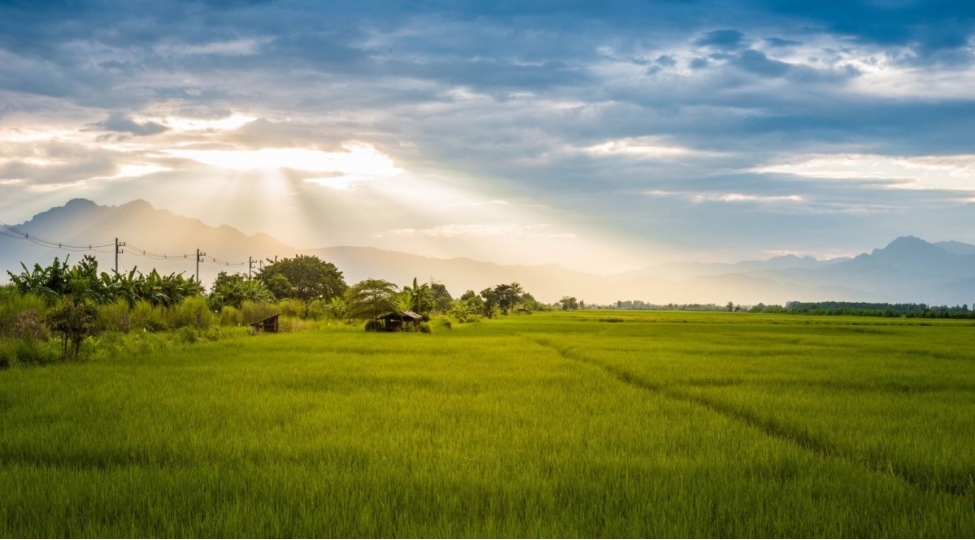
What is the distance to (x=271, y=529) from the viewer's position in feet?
13.2

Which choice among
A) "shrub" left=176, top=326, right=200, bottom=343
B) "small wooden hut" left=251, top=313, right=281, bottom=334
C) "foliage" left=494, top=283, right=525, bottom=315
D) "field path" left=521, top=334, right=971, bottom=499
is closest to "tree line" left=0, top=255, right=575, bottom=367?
"small wooden hut" left=251, top=313, right=281, bottom=334

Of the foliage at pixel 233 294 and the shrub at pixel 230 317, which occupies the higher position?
the foliage at pixel 233 294

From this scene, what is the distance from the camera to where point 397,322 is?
3375cm

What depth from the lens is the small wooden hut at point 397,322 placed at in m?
33.5

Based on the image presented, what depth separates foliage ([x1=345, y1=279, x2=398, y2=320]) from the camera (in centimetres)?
3350

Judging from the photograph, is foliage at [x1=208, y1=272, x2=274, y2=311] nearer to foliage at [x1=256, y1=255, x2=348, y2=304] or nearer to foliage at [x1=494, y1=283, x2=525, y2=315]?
foliage at [x1=256, y1=255, x2=348, y2=304]

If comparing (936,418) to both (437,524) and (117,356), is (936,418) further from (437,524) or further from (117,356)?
(117,356)

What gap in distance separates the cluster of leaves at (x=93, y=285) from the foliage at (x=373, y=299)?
8.81m

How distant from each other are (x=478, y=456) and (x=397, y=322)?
2841 cm

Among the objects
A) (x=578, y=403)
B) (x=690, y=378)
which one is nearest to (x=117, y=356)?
(x=578, y=403)

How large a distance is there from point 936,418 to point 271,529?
857 centimetres

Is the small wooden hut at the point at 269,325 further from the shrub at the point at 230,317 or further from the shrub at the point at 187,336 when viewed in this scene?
the shrub at the point at 187,336

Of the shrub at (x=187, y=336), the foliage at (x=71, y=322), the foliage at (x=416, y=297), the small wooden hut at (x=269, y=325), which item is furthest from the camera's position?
the foliage at (x=416, y=297)

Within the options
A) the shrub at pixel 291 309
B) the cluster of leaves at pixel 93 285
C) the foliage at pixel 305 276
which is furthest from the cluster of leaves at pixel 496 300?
the cluster of leaves at pixel 93 285
